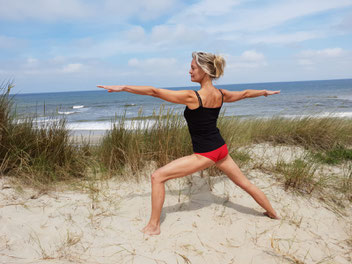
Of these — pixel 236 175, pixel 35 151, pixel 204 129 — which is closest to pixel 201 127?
pixel 204 129

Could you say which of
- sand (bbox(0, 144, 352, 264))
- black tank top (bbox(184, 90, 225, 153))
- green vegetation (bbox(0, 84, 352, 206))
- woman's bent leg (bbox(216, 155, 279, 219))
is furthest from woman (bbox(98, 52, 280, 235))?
green vegetation (bbox(0, 84, 352, 206))

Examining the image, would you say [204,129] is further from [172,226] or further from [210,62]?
[172,226]

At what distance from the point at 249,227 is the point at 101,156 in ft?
8.28

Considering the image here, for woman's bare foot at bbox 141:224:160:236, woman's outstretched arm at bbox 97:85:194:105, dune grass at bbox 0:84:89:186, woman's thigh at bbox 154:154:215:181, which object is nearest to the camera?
woman's outstretched arm at bbox 97:85:194:105

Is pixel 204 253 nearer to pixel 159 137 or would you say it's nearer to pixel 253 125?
pixel 159 137

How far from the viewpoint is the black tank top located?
2602mm

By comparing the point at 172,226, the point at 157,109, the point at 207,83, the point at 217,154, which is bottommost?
the point at 172,226

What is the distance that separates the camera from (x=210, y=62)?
263cm

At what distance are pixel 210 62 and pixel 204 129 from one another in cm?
68

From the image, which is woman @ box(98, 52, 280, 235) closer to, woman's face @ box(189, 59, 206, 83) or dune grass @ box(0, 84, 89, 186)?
woman's face @ box(189, 59, 206, 83)

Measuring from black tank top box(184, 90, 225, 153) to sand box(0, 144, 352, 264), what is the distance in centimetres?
99

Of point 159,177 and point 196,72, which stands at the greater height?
point 196,72

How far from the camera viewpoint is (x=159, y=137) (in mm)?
4258

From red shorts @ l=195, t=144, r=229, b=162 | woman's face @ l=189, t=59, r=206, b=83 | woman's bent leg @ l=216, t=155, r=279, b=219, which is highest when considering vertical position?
woman's face @ l=189, t=59, r=206, b=83
